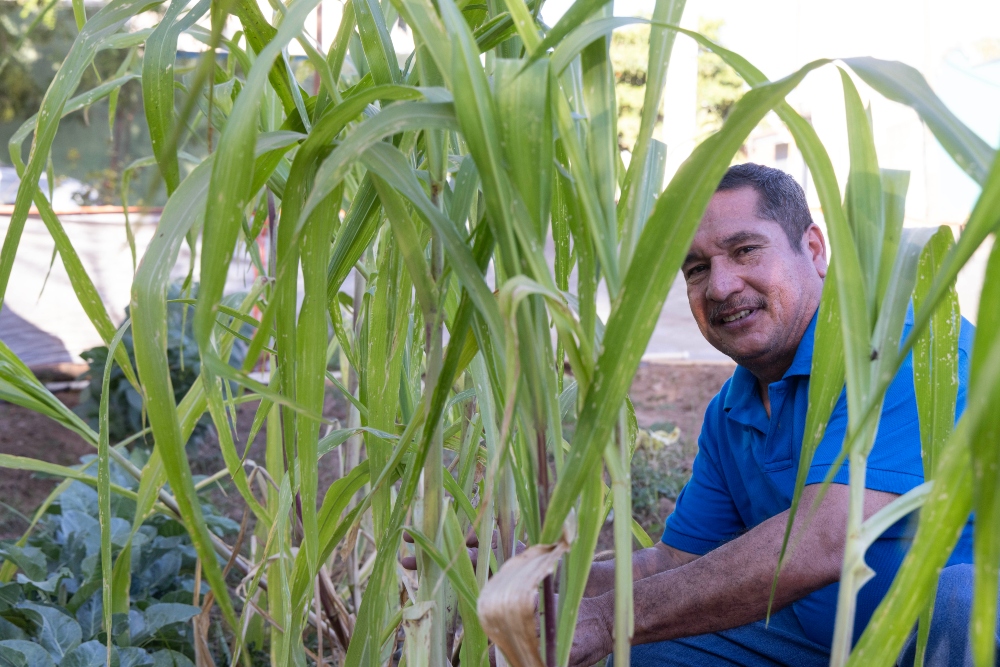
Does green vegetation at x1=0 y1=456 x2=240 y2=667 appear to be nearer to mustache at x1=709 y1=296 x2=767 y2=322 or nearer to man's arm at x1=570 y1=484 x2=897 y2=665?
man's arm at x1=570 y1=484 x2=897 y2=665

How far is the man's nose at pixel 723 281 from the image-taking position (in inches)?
41.9

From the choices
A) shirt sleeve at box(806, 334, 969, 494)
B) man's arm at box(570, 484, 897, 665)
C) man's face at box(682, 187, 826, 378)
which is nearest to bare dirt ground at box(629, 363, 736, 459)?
man's face at box(682, 187, 826, 378)

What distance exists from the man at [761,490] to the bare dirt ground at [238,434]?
94 cm

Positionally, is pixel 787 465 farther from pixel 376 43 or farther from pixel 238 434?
pixel 238 434

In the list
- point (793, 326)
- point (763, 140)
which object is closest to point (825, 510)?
point (793, 326)

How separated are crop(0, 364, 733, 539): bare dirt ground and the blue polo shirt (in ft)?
2.96

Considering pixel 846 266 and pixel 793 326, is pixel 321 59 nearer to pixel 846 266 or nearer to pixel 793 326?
pixel 846 266

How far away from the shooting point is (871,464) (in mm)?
889

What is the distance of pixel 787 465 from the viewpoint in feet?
3.47

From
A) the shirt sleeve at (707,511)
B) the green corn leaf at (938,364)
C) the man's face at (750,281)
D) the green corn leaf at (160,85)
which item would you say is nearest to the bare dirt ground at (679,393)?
the shirt sleeve at (707,511)

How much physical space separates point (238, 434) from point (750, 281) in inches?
96.4

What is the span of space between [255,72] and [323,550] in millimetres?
368

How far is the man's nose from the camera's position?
106 centimetres

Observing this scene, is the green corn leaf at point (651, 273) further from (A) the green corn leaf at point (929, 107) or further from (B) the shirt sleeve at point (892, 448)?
(B) the shirt sleeve at point (892, 448)
